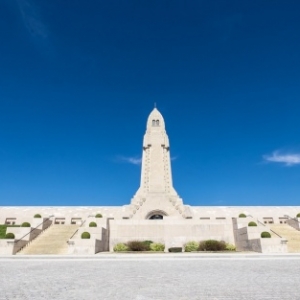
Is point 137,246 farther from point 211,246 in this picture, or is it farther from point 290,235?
point 290,235

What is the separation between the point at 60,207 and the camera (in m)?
49.9

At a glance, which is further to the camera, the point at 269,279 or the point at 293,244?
the point at 293,244

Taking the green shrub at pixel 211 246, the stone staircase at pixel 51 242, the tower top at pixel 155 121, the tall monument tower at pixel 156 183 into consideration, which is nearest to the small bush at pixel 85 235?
the stone staircase at pixel 51 242

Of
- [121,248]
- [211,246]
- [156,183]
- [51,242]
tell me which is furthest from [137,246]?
[156,183]

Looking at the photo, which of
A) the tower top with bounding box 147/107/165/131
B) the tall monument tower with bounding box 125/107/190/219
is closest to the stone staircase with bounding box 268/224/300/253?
the tall monument tower with bounding box 125/107/190/219

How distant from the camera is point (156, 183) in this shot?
4438 cm

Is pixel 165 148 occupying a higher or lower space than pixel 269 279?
higher

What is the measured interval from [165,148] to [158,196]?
33.6 feet

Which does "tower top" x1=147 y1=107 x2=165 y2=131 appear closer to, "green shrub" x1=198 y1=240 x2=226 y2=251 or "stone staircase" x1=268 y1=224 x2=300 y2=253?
"stone staircase" x1=268 y1=224 x2=300 y2=253

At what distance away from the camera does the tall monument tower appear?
3991cm

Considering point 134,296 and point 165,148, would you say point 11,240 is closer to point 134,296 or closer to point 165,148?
point 134,296

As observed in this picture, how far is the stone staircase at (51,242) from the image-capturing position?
23.8m

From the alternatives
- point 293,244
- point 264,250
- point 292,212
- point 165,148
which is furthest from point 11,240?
point 292,212

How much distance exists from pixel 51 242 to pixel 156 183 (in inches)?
820
